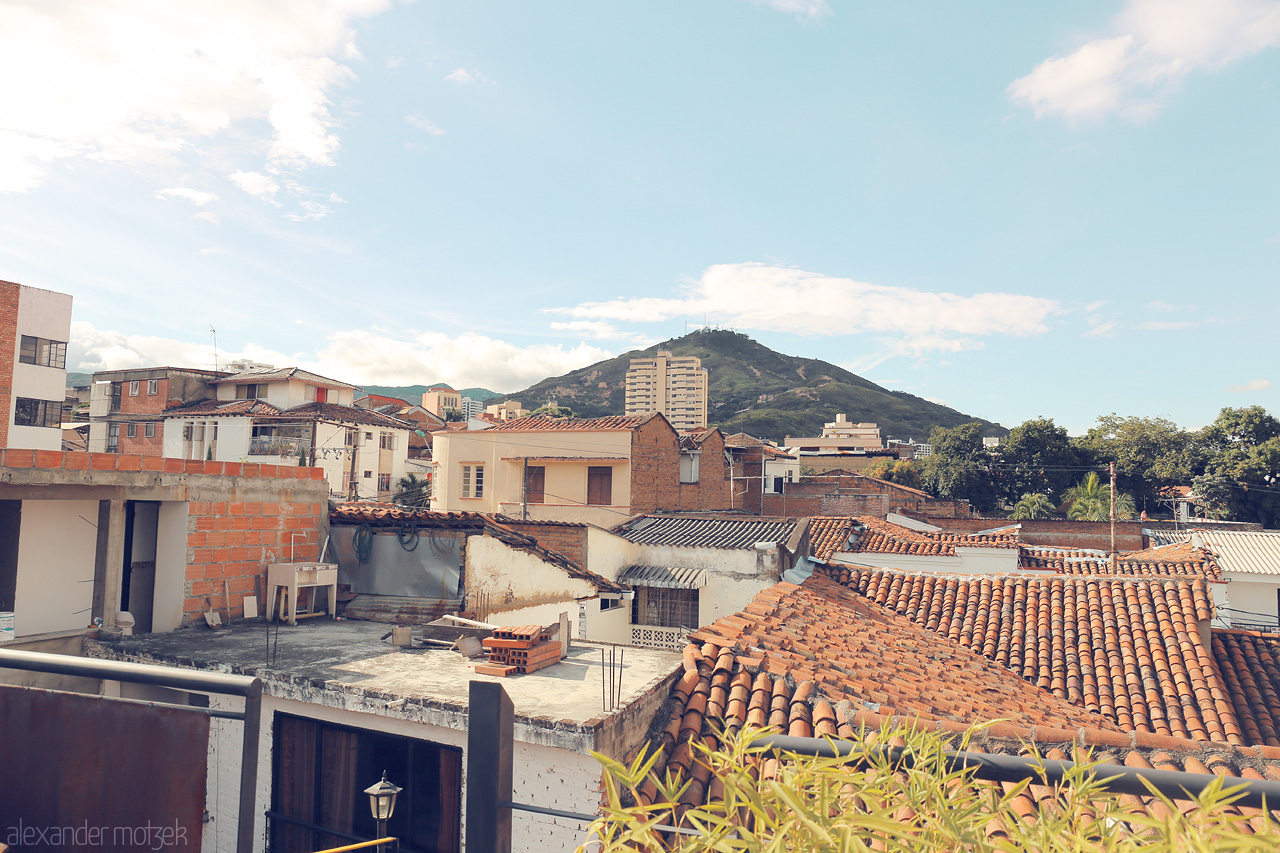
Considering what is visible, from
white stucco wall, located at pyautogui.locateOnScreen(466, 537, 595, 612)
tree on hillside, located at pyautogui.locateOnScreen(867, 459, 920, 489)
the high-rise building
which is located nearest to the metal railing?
white stucco wall, located at pyautogui.locateOnScreen(466, 537, 595, 612)

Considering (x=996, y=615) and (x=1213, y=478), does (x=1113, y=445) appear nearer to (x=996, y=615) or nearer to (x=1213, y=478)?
(x=1213, y=478)

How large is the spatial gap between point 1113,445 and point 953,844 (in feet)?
185

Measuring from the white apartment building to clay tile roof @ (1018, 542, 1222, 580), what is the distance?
122ft

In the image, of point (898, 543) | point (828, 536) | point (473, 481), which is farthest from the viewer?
point (473, 481)

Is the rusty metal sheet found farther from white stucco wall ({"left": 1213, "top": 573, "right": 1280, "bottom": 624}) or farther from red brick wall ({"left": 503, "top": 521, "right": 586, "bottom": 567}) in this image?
white stucco wall ({"left": 1213, "top": 573, "right": 1280, "bottom": 624})

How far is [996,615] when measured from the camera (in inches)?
506

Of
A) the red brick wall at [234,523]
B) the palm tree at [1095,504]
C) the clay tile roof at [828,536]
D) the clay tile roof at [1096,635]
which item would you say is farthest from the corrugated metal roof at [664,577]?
the palm tree at [1095,504]

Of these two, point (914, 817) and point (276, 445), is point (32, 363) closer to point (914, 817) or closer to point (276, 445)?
point (276, 445)

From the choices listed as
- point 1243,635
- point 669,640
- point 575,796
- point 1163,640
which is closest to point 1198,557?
point 1243,635

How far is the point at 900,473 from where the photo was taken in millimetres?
52281

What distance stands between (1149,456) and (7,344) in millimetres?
61966

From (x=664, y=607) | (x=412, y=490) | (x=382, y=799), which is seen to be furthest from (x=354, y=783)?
(x=412, y=490)

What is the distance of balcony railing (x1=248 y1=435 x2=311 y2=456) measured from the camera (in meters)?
36.6

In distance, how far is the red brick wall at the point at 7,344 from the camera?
29.6 metres
